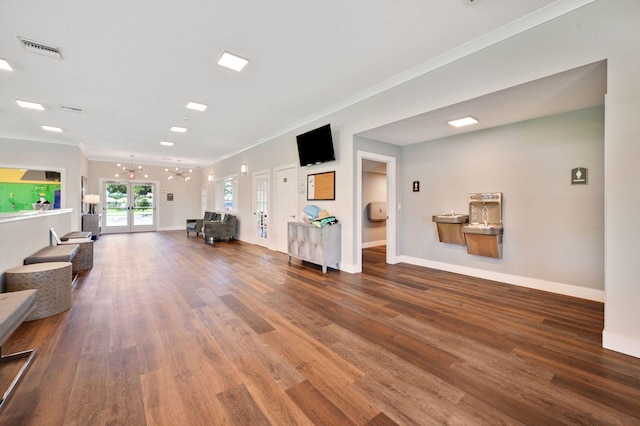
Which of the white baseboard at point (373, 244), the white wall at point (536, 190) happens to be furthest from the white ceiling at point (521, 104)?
the white baseboard at point (373, 244)

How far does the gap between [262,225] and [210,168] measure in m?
5.08

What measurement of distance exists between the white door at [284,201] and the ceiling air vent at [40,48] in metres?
3.85

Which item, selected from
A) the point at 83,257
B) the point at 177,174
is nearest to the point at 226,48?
the point at 83,257

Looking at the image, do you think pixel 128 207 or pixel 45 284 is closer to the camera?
pixel 45 284

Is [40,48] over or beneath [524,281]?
over

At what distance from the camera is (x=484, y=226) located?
4039 millimetres

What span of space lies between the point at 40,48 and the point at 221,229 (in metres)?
5.89

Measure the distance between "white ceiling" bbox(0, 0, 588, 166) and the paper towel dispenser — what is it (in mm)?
2527

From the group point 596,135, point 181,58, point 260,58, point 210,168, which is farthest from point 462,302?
point 210,168

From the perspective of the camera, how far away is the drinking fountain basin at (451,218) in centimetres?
434

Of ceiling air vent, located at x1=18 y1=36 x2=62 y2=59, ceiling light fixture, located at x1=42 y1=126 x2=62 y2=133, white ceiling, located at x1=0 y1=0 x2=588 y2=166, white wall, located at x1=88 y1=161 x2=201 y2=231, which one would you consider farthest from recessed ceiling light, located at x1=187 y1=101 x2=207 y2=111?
white wall, located at x1=88 y1=161 x2=201 y2=231

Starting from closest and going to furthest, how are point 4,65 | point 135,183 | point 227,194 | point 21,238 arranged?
1. point 21,238
2. point 4,65
3. point 227,194
4. point 135,183

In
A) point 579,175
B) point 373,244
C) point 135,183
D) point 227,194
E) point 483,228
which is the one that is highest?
point 135,183

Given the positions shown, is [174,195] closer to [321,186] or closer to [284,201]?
[284,201]
